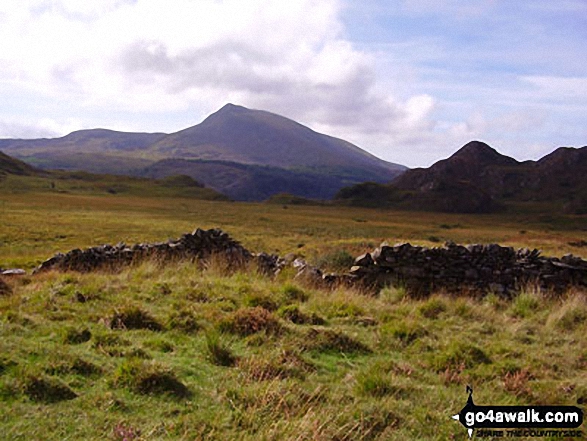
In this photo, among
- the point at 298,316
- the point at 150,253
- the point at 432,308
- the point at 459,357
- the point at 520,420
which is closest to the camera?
the point at 520,420

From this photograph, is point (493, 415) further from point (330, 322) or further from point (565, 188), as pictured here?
point (565, 188)

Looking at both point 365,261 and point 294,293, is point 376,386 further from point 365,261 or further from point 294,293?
point 365,261

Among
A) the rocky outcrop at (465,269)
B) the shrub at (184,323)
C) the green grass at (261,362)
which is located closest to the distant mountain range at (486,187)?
the rocky outcrop at (465,269)

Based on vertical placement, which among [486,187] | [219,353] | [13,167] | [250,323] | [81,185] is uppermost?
[486,187]

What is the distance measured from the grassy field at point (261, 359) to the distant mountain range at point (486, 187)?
14488 cm

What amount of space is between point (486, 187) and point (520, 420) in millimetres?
197587

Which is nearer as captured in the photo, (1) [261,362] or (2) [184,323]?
(1) [261,362]

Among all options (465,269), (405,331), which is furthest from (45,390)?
(465,269)

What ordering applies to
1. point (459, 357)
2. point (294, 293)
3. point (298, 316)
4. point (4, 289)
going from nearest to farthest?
point (459, 357), point (298, 316), point (4, 289), point (294, 293)

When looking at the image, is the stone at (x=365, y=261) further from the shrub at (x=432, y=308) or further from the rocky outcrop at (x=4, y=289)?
the rocky outcrop at (x=4, y=289)

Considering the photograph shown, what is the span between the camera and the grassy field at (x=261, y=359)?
4.95 metres

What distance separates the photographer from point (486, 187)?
620ft

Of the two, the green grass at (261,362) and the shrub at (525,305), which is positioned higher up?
the shrub at (525,305)

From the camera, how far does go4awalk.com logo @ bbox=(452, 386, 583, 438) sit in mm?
5102
